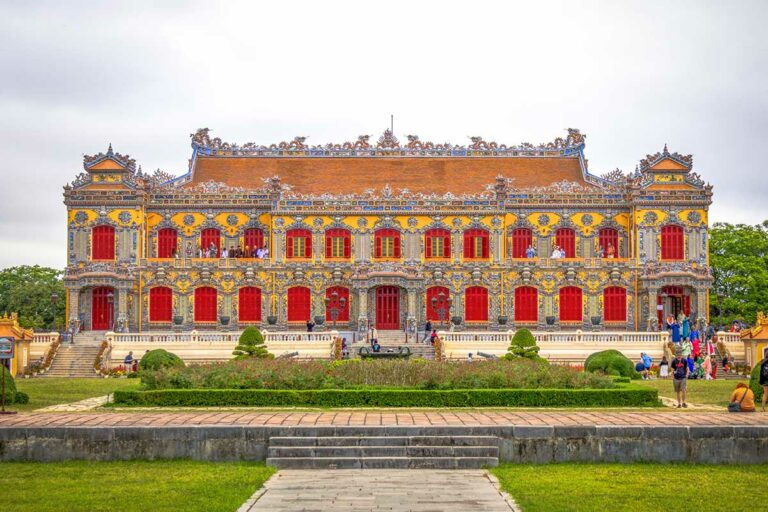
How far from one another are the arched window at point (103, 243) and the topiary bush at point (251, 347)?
1640 cm

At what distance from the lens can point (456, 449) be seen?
1823 cm

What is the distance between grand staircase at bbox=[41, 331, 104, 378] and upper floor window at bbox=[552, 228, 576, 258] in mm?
25195

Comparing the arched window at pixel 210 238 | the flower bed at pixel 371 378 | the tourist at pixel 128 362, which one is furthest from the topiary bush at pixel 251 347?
the arched window at pixel 210 238

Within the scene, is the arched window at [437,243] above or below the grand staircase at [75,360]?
above

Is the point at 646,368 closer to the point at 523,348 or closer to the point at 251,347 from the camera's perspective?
the point at 523,348

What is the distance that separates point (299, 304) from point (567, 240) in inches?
606

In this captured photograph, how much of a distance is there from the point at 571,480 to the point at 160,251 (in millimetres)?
40692

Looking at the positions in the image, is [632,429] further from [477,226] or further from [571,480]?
[477,226]

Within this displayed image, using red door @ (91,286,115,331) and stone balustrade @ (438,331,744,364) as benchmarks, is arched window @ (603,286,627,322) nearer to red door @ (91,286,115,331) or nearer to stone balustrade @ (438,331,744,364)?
stone balustrade @ (438,331,744,364)

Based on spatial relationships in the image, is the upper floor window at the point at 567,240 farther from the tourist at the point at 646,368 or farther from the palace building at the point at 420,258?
the tourist at the point at 646,368

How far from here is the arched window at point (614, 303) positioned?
52344 mm

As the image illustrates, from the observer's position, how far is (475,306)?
52.4 metres

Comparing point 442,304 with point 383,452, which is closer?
point 383,452

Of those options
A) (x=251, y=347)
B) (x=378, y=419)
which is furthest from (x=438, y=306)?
→ (x=378, y=419)
